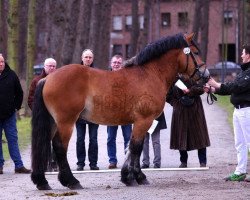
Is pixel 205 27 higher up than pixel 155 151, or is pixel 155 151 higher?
pixel 205 27

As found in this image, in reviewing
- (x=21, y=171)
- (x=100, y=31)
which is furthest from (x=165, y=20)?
(x=21, y=171)

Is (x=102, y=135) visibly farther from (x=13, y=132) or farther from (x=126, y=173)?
(x=126, y=173)

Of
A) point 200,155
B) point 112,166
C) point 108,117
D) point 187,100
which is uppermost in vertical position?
point 187,100

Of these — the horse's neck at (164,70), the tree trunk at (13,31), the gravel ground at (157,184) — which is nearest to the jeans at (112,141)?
the gravel ground at (157,184)

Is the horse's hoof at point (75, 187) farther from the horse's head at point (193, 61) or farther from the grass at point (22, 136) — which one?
the grass at point (22, 136)

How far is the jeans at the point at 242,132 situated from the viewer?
12.7m

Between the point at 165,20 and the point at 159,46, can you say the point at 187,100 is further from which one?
the point at 165,20

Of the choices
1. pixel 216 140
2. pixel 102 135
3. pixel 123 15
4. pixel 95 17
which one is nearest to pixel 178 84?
pixel 216 140

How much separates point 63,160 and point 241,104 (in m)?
3.12

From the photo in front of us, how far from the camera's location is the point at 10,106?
14797mm

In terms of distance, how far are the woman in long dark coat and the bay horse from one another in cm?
172

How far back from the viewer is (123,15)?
90938mm

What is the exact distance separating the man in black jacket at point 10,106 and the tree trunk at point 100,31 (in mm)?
26671

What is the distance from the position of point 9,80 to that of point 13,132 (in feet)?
3.39
